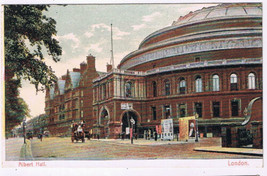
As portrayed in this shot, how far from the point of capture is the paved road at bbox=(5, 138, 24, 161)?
17297 millimetres

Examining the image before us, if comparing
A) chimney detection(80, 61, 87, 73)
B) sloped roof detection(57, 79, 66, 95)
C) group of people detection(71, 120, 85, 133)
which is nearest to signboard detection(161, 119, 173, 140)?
group of people detection(71, 120, 85, 133)

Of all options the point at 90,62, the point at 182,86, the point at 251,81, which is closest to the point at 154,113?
the point at 182,86

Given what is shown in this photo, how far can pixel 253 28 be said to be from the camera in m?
23.9

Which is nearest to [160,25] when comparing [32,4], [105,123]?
[32,4]

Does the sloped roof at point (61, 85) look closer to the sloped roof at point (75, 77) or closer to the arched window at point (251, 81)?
the sloped roof at point (75, 77)

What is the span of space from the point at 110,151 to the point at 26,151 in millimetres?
4302

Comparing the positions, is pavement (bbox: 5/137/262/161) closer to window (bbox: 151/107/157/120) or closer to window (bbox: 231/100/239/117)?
window (bbox: 231/100/239/117)

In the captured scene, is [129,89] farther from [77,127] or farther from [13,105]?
[13,105]

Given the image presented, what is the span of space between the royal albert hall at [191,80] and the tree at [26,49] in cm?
555

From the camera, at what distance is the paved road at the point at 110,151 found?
17188 millimetres

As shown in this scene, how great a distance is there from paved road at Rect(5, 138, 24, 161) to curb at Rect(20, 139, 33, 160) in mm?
195

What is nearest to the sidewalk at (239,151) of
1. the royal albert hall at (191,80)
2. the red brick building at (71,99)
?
the royal albert hall at (191,80)

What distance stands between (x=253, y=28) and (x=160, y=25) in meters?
7.74
